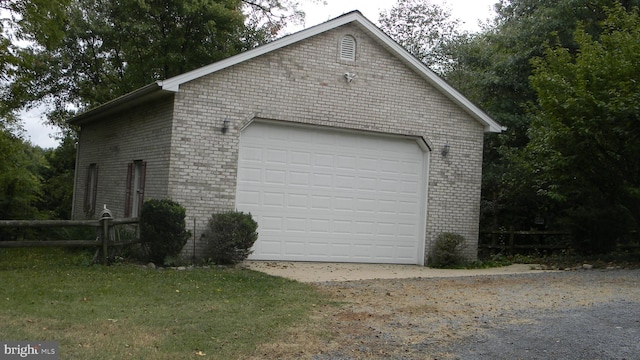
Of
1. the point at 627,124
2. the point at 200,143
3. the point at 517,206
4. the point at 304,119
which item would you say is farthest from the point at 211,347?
the point at 517,206

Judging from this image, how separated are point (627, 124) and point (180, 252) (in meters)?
9.32

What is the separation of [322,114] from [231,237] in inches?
136

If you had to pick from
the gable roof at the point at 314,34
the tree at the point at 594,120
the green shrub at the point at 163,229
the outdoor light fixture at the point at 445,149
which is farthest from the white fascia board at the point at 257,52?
the tree at the point at 594,120

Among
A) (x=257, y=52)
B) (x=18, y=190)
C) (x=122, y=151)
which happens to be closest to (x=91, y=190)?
(x=122, y=151)

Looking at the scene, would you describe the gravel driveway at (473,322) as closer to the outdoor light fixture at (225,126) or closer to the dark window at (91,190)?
the outdoor light fixture at (225,126)

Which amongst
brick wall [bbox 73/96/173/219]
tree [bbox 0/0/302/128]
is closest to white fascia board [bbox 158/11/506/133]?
brick wall [bbox 73/96/173/219]

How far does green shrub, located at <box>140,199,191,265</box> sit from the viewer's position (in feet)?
39.2

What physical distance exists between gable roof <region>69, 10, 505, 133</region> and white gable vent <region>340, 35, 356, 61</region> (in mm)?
344

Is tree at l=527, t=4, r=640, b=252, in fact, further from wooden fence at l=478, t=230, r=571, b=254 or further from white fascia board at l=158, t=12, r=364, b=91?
white fascia board at l=158, t=12, r=364, b=91

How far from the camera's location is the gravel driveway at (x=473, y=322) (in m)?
6.50

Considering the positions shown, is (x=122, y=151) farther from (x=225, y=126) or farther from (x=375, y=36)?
(x=375, y=36)

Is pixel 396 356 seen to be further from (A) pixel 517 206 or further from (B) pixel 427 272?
(A) pixel 517 206

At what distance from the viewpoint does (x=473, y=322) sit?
779 cm

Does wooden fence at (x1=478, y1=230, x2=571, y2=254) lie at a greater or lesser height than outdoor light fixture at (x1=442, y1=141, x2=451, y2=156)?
lesser
